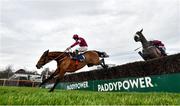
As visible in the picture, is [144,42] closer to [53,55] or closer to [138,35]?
[138,35]

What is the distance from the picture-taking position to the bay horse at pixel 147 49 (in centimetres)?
Answer: 1869

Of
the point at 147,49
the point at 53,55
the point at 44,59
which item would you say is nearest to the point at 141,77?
the point at 147,49

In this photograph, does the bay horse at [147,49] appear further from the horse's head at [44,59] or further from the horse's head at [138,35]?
the horse's head at [44,59]

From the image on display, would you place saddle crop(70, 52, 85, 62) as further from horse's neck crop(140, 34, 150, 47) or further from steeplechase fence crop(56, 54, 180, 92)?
horse's neck crop(140, 34, 150, 47)

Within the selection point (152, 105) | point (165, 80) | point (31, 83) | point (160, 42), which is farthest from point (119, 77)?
point (31, 83)

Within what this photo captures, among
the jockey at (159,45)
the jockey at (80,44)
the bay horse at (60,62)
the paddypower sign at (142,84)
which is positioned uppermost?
the jockey at (159,45)

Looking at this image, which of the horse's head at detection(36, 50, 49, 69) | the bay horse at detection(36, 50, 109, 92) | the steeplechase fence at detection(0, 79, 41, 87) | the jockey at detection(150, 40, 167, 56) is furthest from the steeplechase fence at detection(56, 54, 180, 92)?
the steeplechase fence at detection(0, 79, 41, 87)

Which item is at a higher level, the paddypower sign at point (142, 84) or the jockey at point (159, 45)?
the jockey at point (159, 45)

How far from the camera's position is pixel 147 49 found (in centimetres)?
1891

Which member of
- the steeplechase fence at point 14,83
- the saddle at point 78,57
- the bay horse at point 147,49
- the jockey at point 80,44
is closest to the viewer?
the jockey at point 80,44

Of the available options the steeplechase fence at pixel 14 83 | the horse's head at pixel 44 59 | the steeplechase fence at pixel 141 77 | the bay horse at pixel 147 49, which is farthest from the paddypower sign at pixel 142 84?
the steeplechase fence at pixel 14 83

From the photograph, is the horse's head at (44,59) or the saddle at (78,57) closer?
the horse's head at (44,59)

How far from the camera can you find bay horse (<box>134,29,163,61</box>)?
18.7m

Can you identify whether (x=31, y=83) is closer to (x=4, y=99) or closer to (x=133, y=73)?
(x=133, y=73)
